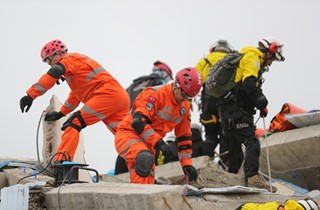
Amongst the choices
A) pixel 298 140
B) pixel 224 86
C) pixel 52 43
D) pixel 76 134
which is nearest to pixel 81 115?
pixel 76 134

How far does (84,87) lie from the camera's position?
8.63 m

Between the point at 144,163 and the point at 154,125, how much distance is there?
0.72 meters

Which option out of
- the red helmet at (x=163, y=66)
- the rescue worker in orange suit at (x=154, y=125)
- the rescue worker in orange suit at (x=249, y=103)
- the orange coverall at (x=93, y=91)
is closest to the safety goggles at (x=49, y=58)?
the orange coverall at (x=93, y=91)

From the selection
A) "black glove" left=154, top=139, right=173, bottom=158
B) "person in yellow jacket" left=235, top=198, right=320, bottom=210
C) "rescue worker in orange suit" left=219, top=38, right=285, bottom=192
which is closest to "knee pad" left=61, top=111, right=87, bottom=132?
"black glove" left=154, top=139, right=173, bottom=158

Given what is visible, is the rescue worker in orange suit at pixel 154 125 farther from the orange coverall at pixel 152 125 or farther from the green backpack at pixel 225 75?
the green backpack at pixel 225 75

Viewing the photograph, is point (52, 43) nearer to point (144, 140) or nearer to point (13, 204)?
point (144, 140)

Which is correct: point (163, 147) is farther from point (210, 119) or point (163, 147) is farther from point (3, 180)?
point (210, 119)

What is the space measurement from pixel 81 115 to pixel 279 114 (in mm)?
3987

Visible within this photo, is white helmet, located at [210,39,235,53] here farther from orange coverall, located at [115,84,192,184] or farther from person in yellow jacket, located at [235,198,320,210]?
person in yellow jacket, located at [235,198,320,210]

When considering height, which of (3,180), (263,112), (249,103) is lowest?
(3,180)

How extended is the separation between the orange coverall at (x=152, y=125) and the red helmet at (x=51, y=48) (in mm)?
1726

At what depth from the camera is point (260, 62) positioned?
8602 mm

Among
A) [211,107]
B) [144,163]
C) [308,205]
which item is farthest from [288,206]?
[211,107]

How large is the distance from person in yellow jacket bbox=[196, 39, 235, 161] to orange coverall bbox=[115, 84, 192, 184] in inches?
112
